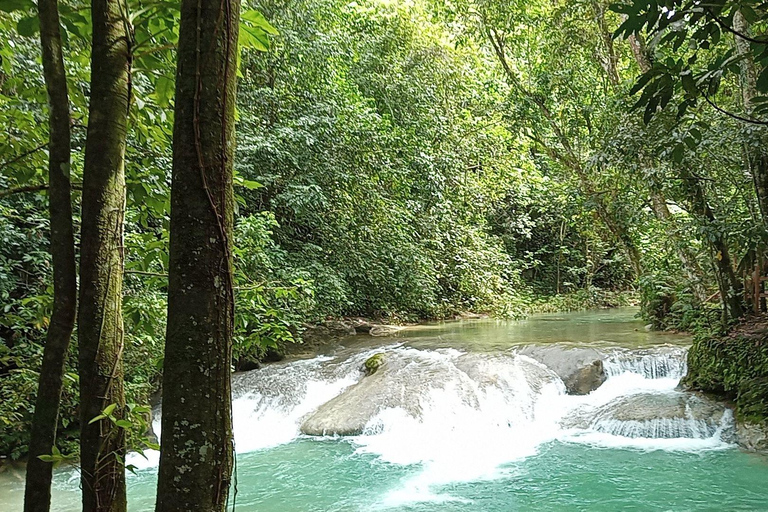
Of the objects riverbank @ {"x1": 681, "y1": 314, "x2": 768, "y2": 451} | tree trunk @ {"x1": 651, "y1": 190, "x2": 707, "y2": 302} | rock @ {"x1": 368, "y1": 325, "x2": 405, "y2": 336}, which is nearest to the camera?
riverbank @ {"x1": 681, "y1": 314, "x2": 768, "y2": 451}

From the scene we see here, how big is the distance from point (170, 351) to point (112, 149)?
79 cm

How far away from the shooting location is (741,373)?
22.9 ft

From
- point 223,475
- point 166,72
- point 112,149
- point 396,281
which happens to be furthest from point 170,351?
point 396,281

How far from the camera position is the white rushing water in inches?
265

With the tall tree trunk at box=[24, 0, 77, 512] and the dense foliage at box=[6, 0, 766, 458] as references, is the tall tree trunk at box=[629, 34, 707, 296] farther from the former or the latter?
the tall tree trunk at box=[24, 0, 77, 512]

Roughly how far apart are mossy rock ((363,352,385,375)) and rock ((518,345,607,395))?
2.32 meters

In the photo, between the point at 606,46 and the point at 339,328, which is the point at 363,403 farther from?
the point at 606,46

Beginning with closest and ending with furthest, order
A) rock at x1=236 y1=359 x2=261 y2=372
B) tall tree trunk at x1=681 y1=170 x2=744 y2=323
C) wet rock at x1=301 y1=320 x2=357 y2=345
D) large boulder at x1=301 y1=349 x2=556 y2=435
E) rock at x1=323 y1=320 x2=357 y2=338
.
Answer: tall tree trunk at x1=681 y1=170 x2=744 y2=323 → large boulder at x1=301 y1=349 x2=556 y2=435 → rock at x1=236 y1=359 x2=261 y2=372 → wet rock at x1=301 y1=320 x2=357 y2=345 → rock at x1=323 y1=320 x2=357 y2=338

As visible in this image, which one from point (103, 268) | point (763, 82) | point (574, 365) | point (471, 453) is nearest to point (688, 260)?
point (574, 365)

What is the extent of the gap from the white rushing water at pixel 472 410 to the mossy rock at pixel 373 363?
182 millimetres

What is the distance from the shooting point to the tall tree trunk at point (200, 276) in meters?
1.27

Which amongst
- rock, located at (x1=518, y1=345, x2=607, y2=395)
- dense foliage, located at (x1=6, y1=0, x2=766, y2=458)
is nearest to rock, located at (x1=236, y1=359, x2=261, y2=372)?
dense foliage, located at (x1=6, y1=0, x2=766, y2=458)

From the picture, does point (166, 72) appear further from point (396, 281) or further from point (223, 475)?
point (396, 281)

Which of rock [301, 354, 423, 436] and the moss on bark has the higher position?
the moss on bark
